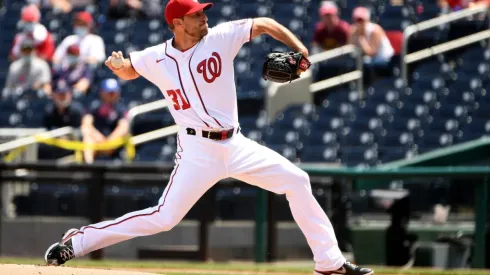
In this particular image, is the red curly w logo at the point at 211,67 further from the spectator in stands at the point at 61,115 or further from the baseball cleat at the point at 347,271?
the spectator in stands at the point at 61,115

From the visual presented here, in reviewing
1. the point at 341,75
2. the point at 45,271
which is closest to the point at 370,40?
the point at 341,75

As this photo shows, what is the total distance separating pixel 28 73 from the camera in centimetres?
1371

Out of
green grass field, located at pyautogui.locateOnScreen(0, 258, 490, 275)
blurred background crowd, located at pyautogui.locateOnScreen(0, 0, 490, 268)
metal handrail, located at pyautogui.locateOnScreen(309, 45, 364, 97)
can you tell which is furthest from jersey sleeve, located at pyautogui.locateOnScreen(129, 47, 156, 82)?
metal handrail, located at pyautogui.locateOnScreen(309, 45, 364, 97)

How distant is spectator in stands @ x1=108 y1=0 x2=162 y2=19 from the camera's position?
14.7 metres

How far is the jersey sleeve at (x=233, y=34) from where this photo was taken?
20.8 ft

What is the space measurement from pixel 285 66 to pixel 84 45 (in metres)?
7.59

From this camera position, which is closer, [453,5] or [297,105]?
[297,105]

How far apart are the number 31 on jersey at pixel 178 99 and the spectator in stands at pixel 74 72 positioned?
280 inches

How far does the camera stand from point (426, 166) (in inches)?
423

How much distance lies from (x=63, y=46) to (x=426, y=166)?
509 centimetres

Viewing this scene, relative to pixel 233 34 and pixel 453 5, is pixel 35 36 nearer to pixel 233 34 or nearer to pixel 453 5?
pixel 453 5

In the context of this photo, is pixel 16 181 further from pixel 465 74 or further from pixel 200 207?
pixel 465 74

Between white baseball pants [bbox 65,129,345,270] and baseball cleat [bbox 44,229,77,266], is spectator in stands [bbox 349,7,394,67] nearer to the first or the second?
white baseball pants [bbox 65,129,345,270]

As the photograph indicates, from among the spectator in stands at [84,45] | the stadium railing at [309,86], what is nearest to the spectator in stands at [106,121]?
the spectator in stands at [84,45]
